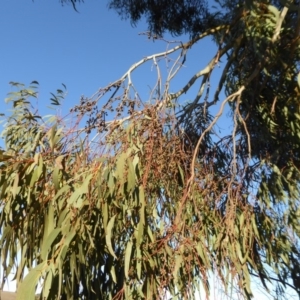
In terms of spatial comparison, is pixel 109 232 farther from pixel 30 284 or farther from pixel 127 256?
pixel 30 284

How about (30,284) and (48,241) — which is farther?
(48,241)

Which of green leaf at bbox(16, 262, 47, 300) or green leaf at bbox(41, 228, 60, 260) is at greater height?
green leaf at bbox(41, 228, 60, 260)

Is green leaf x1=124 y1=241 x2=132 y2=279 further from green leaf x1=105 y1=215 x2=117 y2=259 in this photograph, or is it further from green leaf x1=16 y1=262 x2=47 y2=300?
green leaf x1=16 y1=262 x2=47 y2=300

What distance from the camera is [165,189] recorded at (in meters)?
2.42

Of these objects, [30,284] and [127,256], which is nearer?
[30,284]

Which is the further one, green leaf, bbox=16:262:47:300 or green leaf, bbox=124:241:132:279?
green leaf, bbox=124:241:132:279

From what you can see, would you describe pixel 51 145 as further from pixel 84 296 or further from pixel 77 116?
pixel 84 296

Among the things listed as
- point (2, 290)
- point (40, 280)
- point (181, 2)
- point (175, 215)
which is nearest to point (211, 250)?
point (175, 215)

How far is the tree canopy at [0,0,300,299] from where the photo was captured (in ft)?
6.98

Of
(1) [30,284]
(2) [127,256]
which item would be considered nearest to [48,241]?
(1) [30,284]

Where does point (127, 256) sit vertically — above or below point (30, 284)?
above

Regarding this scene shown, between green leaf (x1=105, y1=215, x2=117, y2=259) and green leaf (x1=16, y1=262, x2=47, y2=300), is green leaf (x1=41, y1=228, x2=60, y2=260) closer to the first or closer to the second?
green leaf (x1=16, y1=262, x2=47, y2=300)

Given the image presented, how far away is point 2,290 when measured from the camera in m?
2.38

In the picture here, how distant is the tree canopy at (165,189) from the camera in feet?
6.98
